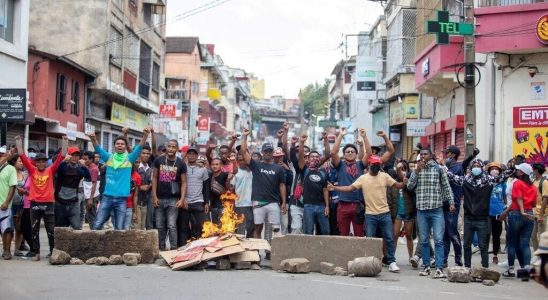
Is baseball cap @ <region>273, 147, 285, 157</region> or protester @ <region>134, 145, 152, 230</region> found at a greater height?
baseball cap @ <region>273, 147, 285, 157</region>

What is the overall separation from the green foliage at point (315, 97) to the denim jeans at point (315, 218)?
99708mm

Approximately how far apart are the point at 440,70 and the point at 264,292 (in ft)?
51.6

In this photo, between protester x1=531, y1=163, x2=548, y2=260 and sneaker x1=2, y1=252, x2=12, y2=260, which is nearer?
protester x1=531, y1=163, x2=548, y2=260

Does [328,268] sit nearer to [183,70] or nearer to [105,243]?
[105,243]

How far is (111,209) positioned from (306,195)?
333 cm

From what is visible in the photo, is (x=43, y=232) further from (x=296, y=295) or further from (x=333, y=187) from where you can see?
(x=296, y=295)

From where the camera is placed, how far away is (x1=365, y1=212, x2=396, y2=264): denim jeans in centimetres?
1202

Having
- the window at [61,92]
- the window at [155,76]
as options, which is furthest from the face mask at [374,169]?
Answer: the window at [155,76]

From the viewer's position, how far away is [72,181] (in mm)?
12781

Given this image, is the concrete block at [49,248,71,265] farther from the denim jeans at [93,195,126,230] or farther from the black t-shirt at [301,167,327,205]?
the black t-shirt at [301,167,327,205]

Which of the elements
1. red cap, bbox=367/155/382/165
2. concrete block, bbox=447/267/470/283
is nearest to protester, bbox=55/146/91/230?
red cap, bbox=367/155/382/165

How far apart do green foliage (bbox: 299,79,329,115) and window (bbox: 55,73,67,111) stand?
279ft

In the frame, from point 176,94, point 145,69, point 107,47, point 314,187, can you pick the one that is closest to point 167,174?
point 314,187

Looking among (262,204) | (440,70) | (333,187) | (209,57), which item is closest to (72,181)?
(262,204)
